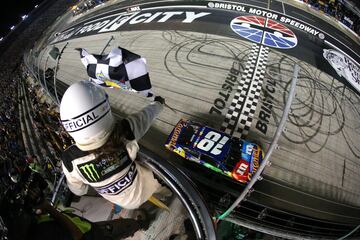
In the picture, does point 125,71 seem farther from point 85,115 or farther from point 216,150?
point 216,150

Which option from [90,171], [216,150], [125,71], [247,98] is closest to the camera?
[90,171]

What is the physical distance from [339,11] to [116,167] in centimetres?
1019

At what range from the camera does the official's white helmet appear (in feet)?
5.50

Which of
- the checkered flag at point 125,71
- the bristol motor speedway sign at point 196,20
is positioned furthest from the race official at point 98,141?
the bristol motor speedway sign at point 196,20

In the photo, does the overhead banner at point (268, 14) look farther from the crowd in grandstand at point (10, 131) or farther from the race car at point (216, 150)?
the crowd in grandstand at point (10, 131)

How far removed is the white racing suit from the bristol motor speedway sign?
4.07 m

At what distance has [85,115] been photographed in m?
1.67

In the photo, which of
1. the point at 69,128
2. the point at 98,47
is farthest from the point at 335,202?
the point at 98,47

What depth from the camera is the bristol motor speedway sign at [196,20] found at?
5.69 meters

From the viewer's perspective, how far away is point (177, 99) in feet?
14.2

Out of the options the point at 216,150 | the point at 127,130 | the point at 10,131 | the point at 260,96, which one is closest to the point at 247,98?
the point at 260,96

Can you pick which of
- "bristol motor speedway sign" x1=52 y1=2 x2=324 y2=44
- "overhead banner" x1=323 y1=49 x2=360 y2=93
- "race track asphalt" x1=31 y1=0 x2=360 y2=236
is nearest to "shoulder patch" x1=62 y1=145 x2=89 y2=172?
"race track asphalt" x1=31 y1=0 x2=360 y2=236

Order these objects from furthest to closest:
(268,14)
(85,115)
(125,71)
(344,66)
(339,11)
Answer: (339,11), (268,14), (344,66), (125,71), (85,115)

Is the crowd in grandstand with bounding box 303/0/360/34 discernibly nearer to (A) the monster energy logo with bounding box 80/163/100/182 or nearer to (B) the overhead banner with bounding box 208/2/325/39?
(B) the overhead banner with bounding box 208/2/325/39
